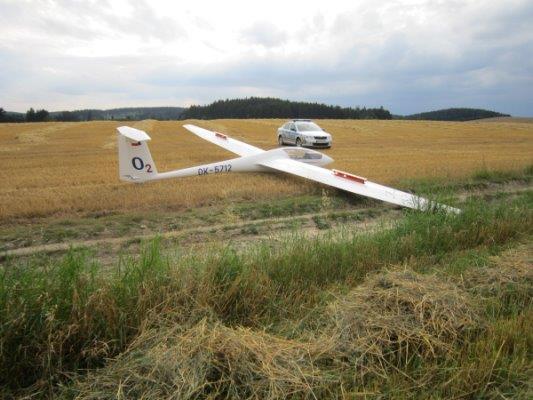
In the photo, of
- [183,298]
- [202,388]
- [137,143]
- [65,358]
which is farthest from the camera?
[137,143]

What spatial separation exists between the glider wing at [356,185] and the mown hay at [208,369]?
5191mm

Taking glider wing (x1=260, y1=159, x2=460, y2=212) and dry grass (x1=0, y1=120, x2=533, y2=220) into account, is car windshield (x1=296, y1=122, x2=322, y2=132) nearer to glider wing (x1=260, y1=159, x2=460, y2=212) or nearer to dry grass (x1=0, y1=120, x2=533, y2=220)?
dry grass (x1=0, y1=120, x2=533, y2=220)

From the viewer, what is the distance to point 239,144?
19203mm

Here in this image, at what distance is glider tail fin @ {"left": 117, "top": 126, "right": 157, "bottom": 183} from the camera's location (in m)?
10.7

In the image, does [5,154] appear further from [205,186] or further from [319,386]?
[319,386]

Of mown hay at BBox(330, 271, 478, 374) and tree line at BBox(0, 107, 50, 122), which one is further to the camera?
tree line at BBox(0, 107, 50, 122)

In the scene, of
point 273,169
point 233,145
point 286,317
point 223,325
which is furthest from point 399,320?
point 233,145

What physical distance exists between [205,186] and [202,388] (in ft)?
29.0

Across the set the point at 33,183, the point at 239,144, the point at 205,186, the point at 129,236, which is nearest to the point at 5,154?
the point at 33,183

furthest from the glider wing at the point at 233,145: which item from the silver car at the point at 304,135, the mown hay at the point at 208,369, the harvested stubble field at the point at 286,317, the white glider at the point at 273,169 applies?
the mown hay at the point at 208,369

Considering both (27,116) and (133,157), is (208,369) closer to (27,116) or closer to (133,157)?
(133,157)

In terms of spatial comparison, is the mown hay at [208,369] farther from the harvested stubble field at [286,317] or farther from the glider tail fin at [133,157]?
the glider tail fin at [133,157]

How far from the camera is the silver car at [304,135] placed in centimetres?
2306

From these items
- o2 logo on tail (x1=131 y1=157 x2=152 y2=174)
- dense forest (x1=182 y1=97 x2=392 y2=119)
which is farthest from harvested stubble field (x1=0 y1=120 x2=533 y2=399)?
dense forest (x1=182 y1=97 x2=392 y2=119)
